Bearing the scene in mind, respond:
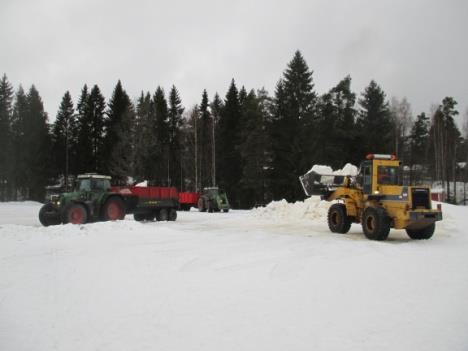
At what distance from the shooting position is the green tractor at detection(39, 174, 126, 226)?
53.6 feet

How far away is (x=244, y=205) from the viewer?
43.2 metres

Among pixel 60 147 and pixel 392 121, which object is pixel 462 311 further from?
pixel 60 147

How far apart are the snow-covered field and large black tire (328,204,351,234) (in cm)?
368

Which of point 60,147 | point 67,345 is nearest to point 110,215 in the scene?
point 67,345

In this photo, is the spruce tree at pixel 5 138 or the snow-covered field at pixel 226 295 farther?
the spruce tree at pixel 5 138

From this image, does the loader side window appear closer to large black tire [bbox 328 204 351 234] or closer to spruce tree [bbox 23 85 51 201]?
large black tire [bbox 328 204 351 234]

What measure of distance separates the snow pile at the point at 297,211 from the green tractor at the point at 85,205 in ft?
26.2

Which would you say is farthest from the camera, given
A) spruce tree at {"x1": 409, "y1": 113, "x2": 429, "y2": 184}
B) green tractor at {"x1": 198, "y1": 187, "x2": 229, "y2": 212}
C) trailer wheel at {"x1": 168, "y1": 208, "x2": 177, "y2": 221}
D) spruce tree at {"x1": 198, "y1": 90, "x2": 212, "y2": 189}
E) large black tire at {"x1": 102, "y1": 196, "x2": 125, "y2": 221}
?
spruce tree at {"x1": 409, "y1": 113, "x2": 429, "y2": 184}

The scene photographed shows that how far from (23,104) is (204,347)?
5317 cm

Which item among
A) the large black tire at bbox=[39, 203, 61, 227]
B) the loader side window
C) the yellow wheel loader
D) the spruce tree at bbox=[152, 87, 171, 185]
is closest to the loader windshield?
the yellow wheel loader

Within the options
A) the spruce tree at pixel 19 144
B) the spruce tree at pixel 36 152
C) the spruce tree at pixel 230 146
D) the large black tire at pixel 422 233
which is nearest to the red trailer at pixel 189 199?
the spruce tree at pixel 230 146

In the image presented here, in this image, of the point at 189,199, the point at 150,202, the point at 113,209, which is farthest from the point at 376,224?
the point at 189,199

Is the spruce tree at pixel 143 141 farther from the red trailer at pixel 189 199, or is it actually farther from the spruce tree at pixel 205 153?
the red trailer at pixel 189 199

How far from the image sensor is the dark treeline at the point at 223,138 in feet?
124
